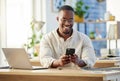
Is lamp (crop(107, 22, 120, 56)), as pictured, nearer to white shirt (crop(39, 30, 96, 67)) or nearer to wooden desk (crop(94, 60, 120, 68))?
wooden desk (crop(94, 60, 120, 68))

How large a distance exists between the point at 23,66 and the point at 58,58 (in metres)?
0.38

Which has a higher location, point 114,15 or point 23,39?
point 114,15

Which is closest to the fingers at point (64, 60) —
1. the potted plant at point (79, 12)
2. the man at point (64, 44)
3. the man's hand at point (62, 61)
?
the man's hand at point (62, 61)

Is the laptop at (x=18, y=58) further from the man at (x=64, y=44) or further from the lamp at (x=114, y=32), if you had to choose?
the lamp at (x=114, y=32)

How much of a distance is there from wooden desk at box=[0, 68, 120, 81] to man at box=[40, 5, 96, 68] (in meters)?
0.33

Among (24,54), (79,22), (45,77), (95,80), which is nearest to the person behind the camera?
(95,80)

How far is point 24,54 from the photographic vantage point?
3.15 meters

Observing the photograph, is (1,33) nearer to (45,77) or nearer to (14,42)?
(14,42)

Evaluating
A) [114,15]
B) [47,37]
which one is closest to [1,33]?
[114,15]

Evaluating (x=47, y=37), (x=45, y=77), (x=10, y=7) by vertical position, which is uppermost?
(x=10, y=7)

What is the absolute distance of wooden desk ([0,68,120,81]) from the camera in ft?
8.75

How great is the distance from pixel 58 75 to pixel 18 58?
0.53 m

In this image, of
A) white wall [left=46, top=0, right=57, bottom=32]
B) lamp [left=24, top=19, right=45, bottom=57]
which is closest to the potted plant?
white wall [left=46, top=0, right=57, bottom=32]

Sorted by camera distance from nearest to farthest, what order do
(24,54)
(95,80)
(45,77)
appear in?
(95,80), (45,77), (24,54)
